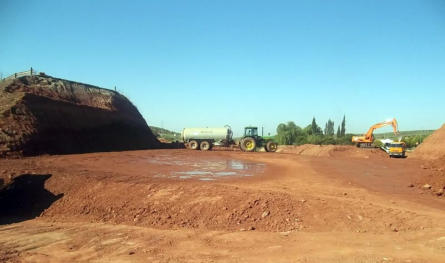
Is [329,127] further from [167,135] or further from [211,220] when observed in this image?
[211,220]

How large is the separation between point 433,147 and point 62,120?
34.4 meters

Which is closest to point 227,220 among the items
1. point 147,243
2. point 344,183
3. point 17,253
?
point 147,243

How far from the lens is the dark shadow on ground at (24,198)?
391 inches

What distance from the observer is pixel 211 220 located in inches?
319

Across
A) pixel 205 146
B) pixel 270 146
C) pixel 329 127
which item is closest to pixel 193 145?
pixel 205 146

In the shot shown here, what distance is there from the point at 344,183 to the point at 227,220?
6.71 metres

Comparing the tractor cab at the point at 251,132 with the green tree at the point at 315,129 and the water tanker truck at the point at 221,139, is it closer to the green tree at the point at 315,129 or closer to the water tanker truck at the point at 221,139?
the water tanker truck at the point at 221,139

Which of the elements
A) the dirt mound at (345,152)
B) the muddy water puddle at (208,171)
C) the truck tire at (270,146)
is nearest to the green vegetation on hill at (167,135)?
the truck tire at (270,146)

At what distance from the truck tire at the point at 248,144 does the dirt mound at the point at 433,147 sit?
16086 millimetres

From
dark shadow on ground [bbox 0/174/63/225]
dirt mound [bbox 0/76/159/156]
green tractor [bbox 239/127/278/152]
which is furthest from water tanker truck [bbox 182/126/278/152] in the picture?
dark shadow on ground [bbox 0/174/63/225]

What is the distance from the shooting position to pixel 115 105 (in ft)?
107

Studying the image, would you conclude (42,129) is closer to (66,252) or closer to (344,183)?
(66,252)

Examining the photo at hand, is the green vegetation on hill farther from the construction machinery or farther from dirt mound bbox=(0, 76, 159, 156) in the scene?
the construction machinery

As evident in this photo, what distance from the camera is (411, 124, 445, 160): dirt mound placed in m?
27.8
